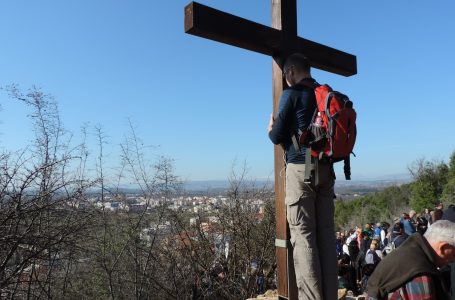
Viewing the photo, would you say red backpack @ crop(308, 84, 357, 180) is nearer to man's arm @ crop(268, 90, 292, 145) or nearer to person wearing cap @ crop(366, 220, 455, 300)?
man's arm @ crop(268, 90, 292, 145)

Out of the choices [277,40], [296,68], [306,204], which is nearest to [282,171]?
[306,204]

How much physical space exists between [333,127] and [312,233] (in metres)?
0.66

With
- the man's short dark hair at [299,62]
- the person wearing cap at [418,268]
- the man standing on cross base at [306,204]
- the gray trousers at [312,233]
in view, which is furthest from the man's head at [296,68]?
the person wearing cap at [418,268]

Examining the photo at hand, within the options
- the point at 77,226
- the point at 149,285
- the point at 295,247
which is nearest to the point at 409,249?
the point at 295,247

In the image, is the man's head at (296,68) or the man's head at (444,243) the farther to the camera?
the man's head at (296,68)

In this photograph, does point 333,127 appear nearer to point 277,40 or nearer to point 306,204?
point 306,204

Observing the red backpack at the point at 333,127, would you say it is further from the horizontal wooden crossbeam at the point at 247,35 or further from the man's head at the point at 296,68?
the horizontal wooden crossbeam at the point at 247,35

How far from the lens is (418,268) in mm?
1752

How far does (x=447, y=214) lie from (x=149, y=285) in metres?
5.89

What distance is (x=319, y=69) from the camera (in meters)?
3.55

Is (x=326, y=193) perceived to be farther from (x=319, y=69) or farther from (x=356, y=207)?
(x=356, y=207)


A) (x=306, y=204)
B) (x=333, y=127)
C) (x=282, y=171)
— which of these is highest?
(x=333, y=127)

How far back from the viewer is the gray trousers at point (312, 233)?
2.48m

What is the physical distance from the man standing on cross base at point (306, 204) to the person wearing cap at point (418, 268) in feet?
1.96
